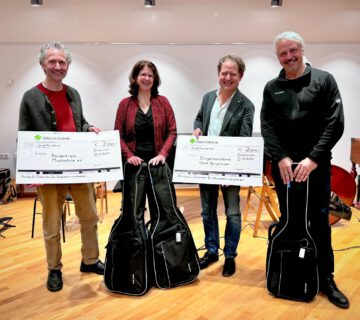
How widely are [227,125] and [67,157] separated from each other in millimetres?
1195

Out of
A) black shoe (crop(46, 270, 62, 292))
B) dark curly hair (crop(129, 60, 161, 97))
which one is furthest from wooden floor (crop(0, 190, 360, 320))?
dark curly hair (crop(129, 60, 161, 97))

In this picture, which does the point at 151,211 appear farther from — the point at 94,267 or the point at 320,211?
the point at 320,211

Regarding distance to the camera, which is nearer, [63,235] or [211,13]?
[63,235]

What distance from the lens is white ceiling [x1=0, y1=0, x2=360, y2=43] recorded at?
5.53 metres

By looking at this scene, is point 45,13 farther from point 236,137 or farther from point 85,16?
point 236,137

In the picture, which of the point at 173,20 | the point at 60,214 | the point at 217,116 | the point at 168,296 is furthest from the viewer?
the point at 173,20

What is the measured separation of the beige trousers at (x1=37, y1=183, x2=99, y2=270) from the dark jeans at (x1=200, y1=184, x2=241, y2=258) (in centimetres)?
90

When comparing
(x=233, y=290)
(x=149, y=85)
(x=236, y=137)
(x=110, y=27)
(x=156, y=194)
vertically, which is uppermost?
(x=110, y=27)

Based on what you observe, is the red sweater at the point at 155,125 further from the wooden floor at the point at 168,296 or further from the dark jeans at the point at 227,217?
the wooden floor at the point at 168,296

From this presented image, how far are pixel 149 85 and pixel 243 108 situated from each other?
0.74 metres

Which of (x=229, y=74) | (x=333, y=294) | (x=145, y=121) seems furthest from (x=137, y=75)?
(x=333, y=294)

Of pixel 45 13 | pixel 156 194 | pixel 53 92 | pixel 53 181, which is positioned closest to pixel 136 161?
pixel 156 194

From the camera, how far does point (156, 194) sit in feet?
8.00

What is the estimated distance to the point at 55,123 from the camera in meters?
2.30
